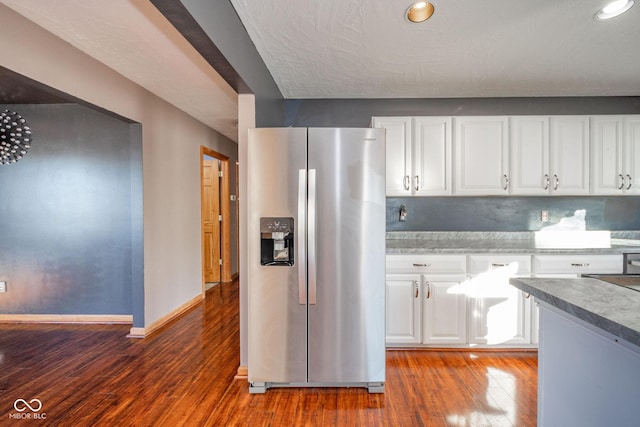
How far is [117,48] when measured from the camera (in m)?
2.22

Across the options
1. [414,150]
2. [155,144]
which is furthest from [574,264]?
[155,144]

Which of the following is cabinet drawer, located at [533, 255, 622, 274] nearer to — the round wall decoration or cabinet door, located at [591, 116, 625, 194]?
cabinet door, located at [591, 116, 625, 194]

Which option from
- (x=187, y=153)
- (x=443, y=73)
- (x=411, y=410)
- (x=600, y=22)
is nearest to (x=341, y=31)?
(x=443, y=73)

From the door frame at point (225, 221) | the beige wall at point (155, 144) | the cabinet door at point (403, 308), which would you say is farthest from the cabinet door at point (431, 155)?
the door frame at point (225, 221)

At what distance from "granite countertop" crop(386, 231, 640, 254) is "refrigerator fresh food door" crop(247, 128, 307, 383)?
3.20 ft

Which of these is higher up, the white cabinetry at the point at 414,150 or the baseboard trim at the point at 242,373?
the white cabinetry at the point at 414,150

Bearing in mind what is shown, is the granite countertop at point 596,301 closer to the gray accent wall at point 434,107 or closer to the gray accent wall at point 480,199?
the gray accent wall at point 480,199

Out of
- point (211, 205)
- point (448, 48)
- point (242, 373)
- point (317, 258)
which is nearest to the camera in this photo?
point (317, 258)

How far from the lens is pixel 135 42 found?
212 cm

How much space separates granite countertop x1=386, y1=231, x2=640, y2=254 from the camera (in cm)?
268

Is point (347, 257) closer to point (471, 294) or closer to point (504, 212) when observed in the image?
point (471, 294)

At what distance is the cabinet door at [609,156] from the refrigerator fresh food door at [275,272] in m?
2.84

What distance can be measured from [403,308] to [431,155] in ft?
4.76

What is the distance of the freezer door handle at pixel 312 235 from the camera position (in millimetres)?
2072
